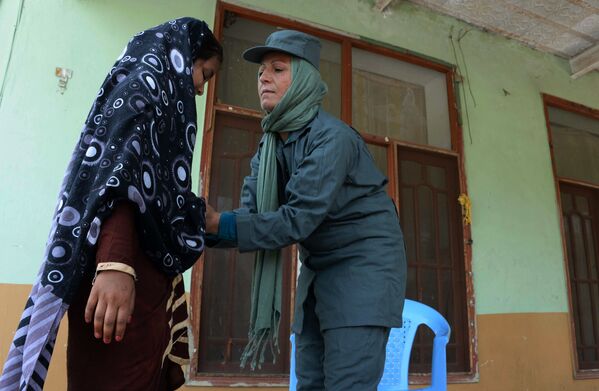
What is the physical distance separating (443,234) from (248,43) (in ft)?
7.24

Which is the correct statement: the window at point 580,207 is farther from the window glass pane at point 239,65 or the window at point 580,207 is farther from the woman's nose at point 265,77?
the woman's nose at point 265,77

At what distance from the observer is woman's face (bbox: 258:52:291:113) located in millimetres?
1419

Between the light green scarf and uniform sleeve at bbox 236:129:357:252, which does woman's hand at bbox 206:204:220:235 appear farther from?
the light green scarf

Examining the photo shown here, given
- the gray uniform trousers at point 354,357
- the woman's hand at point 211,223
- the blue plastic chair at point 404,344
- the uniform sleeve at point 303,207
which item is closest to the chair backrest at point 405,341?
the blue plastic chair at point 404,344

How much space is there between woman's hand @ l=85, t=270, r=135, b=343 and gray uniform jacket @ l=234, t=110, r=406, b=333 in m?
0.42

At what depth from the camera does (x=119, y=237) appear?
0.89 m

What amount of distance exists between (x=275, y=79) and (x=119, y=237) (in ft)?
2.55

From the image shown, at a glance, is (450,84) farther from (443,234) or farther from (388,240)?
(388,240)


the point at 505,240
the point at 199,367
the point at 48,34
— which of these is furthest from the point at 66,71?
the point at 505,240

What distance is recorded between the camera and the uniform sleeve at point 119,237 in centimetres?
87

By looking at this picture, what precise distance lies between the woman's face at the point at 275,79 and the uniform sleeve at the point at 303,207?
25cm

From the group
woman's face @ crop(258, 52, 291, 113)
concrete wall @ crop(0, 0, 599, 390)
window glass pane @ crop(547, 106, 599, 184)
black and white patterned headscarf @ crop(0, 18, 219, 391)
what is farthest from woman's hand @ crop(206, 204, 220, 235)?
window glass pane @ crop(547, 106, 599, 184)

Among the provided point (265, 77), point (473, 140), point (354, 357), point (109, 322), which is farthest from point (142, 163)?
point (473, 140)

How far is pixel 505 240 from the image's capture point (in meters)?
3.77
